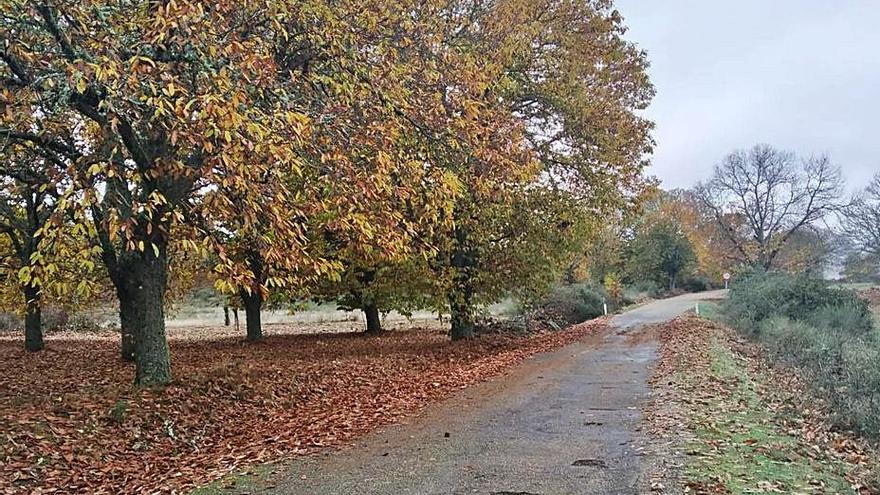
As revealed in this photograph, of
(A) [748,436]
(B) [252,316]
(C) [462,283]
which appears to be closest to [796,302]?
(C) [462,283]

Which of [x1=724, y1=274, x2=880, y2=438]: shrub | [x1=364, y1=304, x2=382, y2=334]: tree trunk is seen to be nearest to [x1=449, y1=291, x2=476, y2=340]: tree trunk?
[x1=364, y1=304, x2=382, y2=334]: tree trunk

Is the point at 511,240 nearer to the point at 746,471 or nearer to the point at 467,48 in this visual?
the point at 467,48

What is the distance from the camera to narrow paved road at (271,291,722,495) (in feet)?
17.1

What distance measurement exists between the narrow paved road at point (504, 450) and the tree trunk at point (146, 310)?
351 cm

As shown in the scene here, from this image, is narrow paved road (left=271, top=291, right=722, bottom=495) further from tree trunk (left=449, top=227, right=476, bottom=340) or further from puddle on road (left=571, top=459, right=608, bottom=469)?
tree trunk (left=449, top=227, right=476, bottom=340)

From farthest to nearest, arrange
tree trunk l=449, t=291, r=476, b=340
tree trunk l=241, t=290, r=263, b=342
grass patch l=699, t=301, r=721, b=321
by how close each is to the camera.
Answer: grass patch l=699, t=301, r=721, b=321 < tree trunk l=241, t=290, r=263, b=342 < tree trunk l=449, t=291, r=476, b=340

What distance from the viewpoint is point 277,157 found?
5734mm

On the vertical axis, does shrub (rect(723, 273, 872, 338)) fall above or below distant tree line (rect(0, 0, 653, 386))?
below

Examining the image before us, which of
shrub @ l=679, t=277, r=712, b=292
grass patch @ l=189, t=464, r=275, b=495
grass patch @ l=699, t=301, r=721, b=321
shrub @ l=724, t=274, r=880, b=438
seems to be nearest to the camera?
grass patch @ l=189, t=464, r=275, b=495

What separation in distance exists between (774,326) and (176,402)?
48.9 feet

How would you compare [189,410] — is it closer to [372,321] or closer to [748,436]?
[748,436]

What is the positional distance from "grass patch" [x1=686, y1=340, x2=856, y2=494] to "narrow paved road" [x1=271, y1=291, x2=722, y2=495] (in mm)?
605

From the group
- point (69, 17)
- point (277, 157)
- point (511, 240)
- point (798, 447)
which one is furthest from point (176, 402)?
point (511, 240)

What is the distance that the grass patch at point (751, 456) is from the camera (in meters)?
5.14
